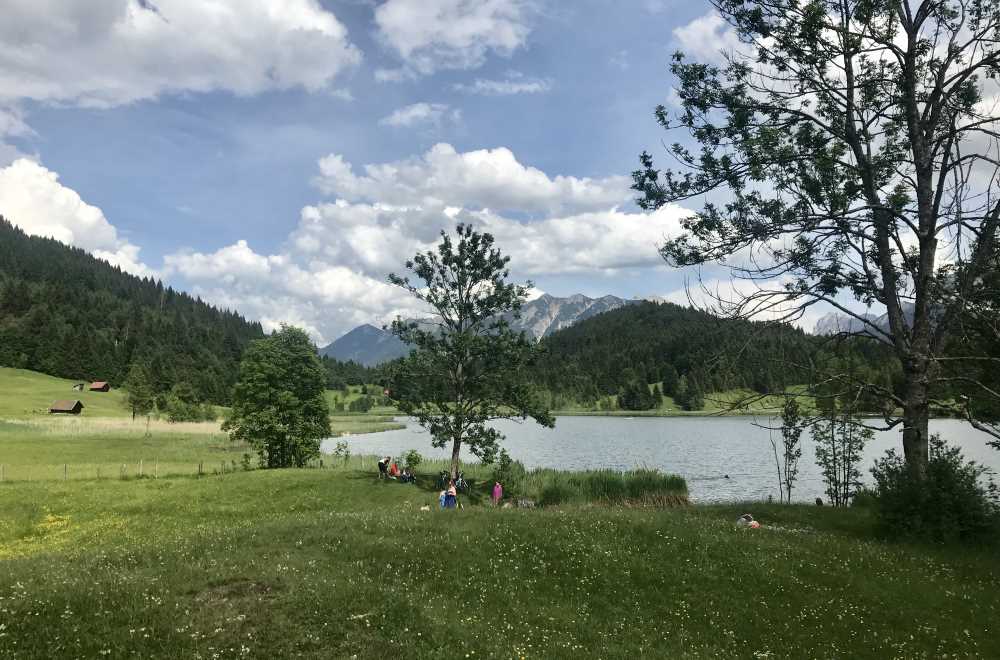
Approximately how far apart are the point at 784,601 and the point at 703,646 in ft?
12.6

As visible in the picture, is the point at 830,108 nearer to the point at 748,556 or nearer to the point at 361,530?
the point at 748,556

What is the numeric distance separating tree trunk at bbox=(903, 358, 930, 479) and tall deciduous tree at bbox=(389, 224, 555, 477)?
22233 millimetres

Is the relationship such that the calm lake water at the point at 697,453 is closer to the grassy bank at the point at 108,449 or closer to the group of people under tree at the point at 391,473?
the grassy bank at the point at 108,449

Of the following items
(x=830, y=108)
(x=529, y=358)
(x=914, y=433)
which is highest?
(x=830, y=108)

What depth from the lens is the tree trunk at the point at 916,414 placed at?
21375mm

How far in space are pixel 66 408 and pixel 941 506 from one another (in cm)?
13461

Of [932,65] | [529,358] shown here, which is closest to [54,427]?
[529,358]

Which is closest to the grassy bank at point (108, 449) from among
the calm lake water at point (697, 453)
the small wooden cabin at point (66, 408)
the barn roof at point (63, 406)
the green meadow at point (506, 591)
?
the small wooden cabin at point (66, 408)

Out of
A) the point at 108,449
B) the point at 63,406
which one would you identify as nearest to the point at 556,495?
the point at 108,449

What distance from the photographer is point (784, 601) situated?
52.7 feet

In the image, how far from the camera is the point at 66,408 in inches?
4350

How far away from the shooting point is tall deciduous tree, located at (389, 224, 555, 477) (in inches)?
1581

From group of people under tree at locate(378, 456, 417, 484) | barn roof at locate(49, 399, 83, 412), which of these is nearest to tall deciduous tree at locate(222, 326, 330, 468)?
group of people under tree at locate(378, 456, 417, 484)

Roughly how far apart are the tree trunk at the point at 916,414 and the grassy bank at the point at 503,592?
324 cm
